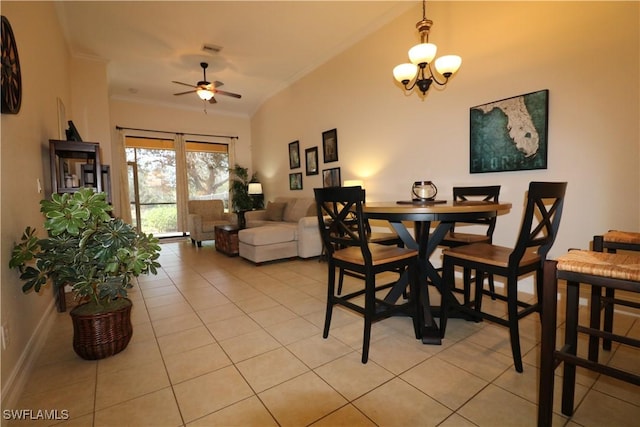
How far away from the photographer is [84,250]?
164 centimetres

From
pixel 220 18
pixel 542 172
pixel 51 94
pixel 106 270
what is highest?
pixel 220 18

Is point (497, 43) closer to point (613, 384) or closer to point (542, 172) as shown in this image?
point (542, 172)

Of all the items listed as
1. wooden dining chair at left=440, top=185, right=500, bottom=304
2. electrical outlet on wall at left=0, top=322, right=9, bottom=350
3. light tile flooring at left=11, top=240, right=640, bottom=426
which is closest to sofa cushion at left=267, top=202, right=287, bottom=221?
light tile flooring at left=11, top=240, right=640, bottom=426

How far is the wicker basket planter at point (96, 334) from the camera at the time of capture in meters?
1.73

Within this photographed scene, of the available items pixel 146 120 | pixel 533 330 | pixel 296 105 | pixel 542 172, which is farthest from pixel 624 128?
pixel 146 120

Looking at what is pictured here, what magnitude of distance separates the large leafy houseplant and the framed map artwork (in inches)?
117

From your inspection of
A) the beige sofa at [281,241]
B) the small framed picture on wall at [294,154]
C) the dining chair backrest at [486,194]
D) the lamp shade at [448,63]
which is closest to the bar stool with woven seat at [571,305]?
the dining chair backrest at [486,194]

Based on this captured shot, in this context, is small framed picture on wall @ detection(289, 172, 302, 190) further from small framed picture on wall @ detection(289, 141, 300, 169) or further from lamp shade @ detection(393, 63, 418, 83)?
lamp shade @ detection(393, 63, 418, 83)

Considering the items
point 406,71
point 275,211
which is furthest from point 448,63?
point 275,211

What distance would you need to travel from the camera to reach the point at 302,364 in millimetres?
1686

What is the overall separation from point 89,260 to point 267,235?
95.5 inches

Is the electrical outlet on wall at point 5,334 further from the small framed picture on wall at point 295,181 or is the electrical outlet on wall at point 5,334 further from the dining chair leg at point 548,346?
the small framed picture on wall at point 295,181

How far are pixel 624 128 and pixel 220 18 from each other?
163 inches

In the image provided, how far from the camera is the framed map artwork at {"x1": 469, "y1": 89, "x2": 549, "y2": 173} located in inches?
99.7
